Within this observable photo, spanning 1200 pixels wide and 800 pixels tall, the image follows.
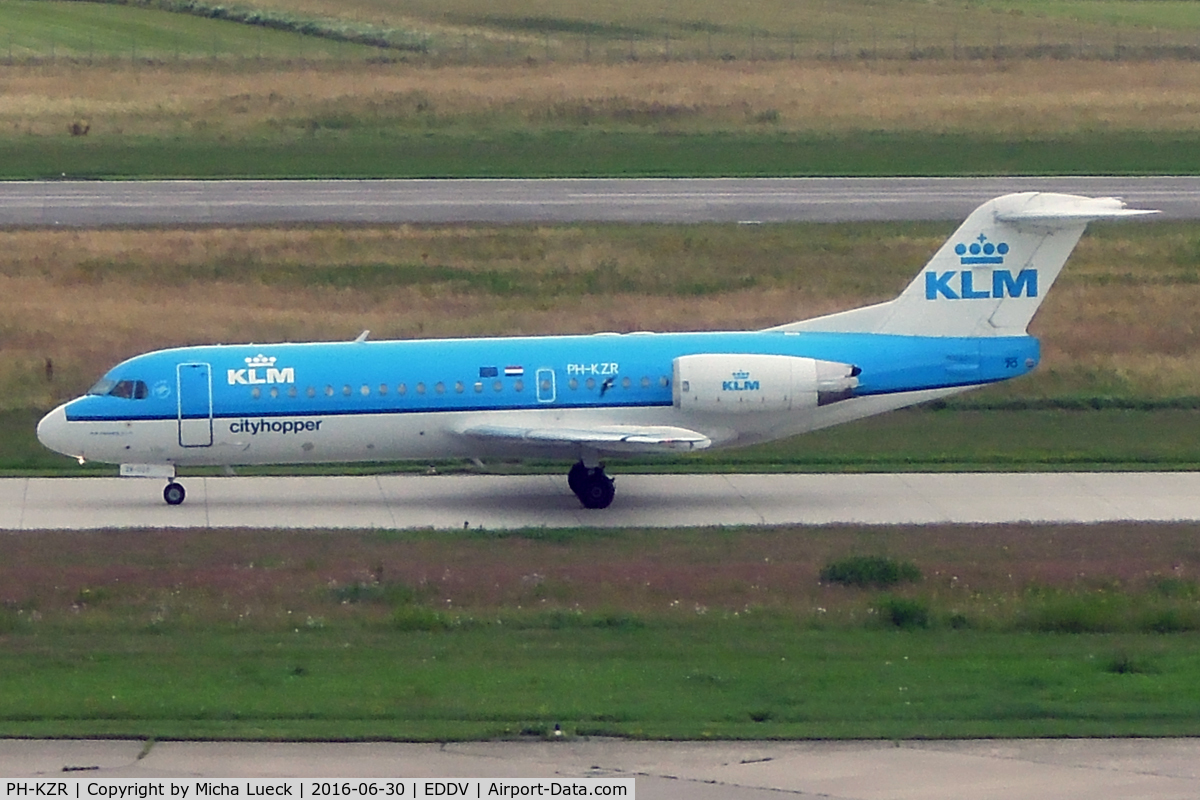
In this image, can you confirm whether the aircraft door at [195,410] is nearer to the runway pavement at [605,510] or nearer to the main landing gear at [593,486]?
the runway pavement at [605,510]

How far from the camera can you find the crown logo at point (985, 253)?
26953 millimetres

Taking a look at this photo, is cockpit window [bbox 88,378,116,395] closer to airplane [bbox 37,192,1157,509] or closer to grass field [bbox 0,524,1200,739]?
airplane [bbox 37,192,1157,509]

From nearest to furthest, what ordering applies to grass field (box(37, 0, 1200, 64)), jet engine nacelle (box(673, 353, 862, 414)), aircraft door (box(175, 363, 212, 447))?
jet engine nacelle (box(673, 353, 862, 414)) → aircraft door (box(175, 363, 212, 447)) → grass field (box(37, 0, 1200, 64))

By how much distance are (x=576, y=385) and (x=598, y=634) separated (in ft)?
25.1

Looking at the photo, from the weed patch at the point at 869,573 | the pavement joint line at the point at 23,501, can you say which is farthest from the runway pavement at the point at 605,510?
the weed patch at the point at 869,573

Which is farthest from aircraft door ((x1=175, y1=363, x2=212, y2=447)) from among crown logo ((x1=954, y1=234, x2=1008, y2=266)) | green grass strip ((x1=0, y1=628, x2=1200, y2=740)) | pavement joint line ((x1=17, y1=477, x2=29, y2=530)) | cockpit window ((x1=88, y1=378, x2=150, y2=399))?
crown logo ((x1=954, y1=234, x2=1008, y2=266))

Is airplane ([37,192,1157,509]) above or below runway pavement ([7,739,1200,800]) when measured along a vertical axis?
above

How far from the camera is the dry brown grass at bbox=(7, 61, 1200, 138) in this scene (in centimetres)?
6116

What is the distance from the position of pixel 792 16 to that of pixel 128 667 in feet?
280

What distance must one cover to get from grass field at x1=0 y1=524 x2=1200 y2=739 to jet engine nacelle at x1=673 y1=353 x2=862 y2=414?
2.27 m

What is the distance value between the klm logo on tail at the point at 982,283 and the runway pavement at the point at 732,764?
12.6m

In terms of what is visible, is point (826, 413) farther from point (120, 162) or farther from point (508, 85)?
point (508, 85)

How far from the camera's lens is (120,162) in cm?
5506

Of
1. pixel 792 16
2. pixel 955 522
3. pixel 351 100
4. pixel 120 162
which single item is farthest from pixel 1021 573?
pixel 792 16
